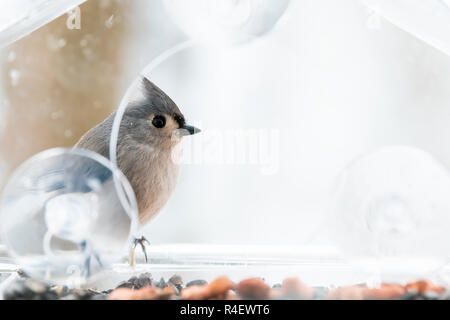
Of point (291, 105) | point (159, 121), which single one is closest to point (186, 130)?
point (159, 121)

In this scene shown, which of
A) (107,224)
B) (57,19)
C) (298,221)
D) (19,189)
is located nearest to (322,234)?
(298,221)

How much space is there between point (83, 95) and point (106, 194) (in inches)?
13.4

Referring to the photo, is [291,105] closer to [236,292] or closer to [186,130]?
[186,130]

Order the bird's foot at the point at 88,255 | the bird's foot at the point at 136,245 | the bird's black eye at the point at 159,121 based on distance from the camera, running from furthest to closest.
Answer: the bird's foot at the point at 136,245 → the bird's black eye at the point at 159,121 → the bird's foot at the point at 88,255

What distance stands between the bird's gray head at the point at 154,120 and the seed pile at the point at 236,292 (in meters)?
0.26

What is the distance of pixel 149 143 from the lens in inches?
40.0

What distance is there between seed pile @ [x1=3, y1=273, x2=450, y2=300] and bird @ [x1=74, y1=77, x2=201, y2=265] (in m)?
0.16

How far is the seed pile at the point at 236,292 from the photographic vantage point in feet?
2.98

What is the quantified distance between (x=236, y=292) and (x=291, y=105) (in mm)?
391

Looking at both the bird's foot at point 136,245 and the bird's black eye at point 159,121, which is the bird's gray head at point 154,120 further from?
the bird's foot at point 136,245

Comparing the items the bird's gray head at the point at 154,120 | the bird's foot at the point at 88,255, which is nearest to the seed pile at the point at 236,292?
Answer: the bird's foot at the point at 88,255

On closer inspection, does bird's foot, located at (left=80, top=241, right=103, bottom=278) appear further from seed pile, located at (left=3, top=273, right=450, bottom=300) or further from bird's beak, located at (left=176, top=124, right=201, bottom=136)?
bird's beak, located at (left=176, top=124, right=201, bottom=136)

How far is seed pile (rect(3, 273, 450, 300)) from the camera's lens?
2.98ft

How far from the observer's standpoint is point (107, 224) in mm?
902
